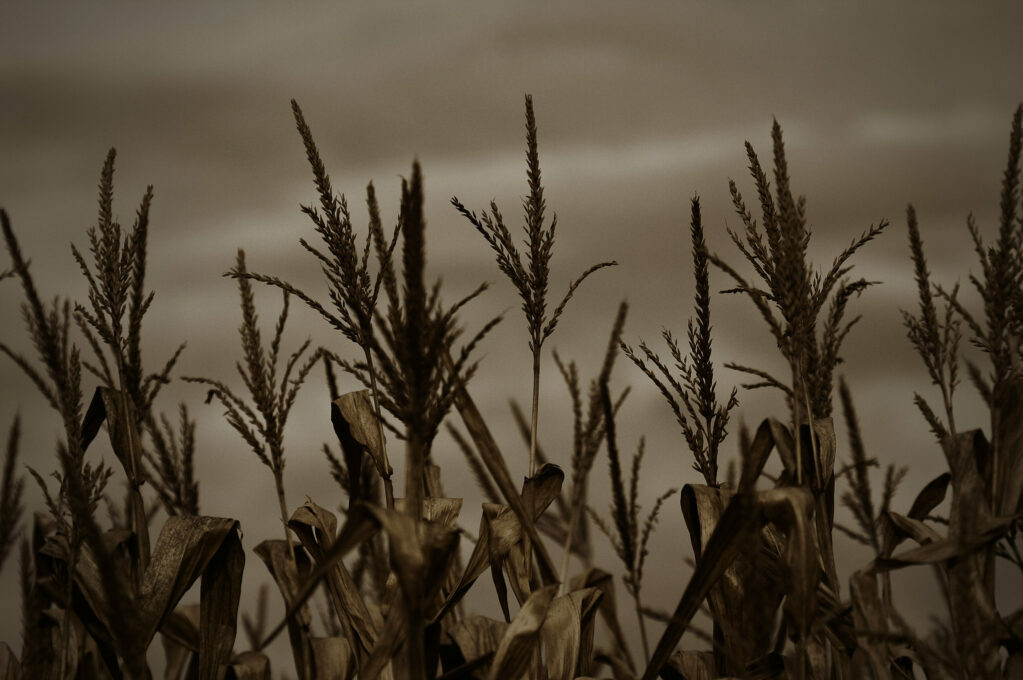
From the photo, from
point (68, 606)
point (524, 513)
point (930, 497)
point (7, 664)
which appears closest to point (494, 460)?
point (524, 513)

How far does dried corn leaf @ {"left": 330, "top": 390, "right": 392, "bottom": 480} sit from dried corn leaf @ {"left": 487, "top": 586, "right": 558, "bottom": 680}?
554 millimetres

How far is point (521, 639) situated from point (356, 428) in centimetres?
71

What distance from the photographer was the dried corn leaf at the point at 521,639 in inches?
72.3

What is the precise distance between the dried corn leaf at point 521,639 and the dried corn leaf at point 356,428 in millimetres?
554

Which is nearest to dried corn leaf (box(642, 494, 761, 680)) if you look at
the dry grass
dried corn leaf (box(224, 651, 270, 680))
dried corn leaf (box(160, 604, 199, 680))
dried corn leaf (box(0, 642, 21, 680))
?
the dry grass

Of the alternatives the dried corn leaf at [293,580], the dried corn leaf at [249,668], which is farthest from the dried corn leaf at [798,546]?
the dried corn leaf at [249,668]

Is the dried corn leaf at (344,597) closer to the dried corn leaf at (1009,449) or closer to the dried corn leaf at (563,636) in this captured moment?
the dried corn leaf at (563,636)

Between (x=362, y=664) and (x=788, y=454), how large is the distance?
1.14 metres

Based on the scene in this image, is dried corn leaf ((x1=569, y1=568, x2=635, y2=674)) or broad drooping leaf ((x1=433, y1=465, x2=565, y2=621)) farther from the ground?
broad drooping leaf ((x1=433, y1=465, x2=565, y2=621))

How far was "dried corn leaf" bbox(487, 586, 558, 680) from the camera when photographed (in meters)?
1.84

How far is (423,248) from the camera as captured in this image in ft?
4.34

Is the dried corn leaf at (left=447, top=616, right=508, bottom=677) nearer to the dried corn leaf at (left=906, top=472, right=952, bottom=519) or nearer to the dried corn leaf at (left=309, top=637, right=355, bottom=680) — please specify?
the dried corn leaf at (left=309, top=637, right=355, bottom=680)

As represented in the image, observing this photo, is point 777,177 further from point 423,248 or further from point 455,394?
point 423,248

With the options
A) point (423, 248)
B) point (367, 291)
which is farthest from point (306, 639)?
point (423, 248)
